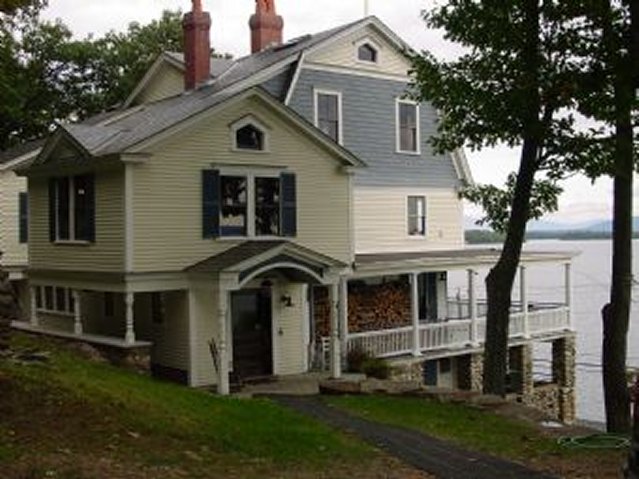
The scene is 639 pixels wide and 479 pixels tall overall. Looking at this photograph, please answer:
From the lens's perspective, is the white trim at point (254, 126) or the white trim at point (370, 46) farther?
the white trim at point (370, 46)

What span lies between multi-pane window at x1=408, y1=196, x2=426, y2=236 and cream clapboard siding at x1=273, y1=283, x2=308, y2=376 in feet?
26.7

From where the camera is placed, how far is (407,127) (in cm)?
3152

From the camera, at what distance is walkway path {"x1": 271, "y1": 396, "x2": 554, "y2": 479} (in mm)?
12570

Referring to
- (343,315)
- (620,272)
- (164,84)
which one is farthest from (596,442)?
(164,84)

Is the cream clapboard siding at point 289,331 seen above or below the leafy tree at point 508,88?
below

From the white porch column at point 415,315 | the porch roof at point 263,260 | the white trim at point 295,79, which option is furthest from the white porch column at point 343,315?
the white trim at point 295,79

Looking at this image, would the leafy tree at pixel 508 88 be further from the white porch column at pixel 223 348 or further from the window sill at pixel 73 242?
the window sill at pixel 73 242

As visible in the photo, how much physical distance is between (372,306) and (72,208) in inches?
425

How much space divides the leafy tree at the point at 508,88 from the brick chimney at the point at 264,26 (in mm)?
16441

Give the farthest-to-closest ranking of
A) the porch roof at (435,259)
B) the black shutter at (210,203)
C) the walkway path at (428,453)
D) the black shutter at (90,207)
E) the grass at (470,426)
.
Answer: the porch roof at (435,259), the black shutter at (90,207), the black shutter at (210,203), the grass at (470,426), the walkway path at (428,453)

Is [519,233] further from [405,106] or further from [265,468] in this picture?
[405,106]

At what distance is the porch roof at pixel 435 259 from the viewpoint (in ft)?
89.0

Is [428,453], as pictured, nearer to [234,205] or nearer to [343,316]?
[234,205]

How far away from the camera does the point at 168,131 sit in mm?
21312
